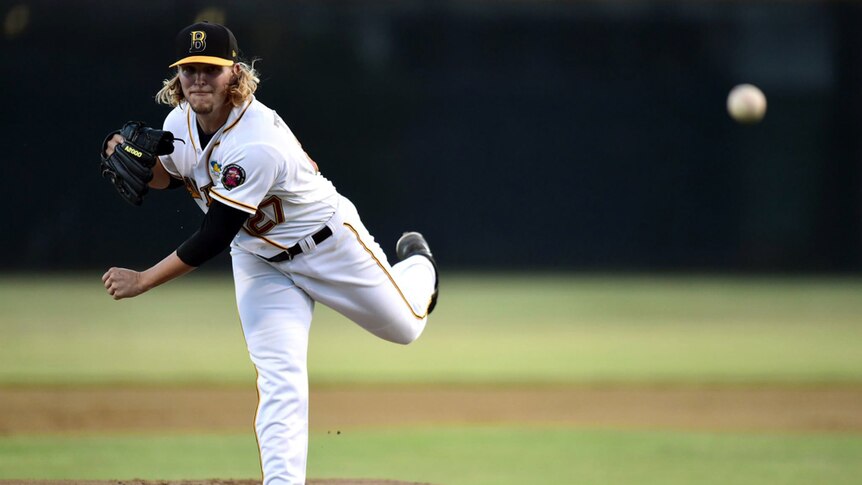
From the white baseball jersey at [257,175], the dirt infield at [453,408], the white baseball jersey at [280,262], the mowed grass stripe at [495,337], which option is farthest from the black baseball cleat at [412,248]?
the mowed grass stripe at [495,337]

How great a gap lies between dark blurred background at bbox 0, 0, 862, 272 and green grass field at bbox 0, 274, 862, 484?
47 centimetres

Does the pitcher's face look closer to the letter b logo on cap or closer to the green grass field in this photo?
the letter b logo on cap

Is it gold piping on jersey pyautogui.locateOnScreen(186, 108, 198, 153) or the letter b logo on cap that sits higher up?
the letter b logo on cap

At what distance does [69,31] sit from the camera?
10680 millimetres

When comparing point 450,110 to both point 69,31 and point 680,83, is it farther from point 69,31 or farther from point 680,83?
point 69,31

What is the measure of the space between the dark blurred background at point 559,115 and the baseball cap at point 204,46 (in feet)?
25.9

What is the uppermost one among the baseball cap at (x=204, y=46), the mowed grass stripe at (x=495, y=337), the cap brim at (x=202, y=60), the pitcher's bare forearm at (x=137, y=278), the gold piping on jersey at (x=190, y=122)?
the baseball cap at (x=204, y=46)

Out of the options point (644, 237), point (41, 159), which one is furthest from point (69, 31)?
point (644, 237)

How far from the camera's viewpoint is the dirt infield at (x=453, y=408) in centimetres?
546

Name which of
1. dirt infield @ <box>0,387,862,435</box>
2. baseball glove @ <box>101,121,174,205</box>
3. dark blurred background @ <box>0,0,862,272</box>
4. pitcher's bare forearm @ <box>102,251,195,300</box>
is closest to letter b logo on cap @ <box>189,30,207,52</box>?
baseball glove @ <box>101,121,174,205</box>

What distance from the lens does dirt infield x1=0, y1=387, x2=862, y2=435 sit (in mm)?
5457

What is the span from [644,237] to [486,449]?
7.20 metres

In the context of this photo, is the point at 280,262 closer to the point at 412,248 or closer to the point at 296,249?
the point at 296,249

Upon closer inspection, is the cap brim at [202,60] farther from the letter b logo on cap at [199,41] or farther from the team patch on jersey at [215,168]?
the team patch on jersey at [215,168]
